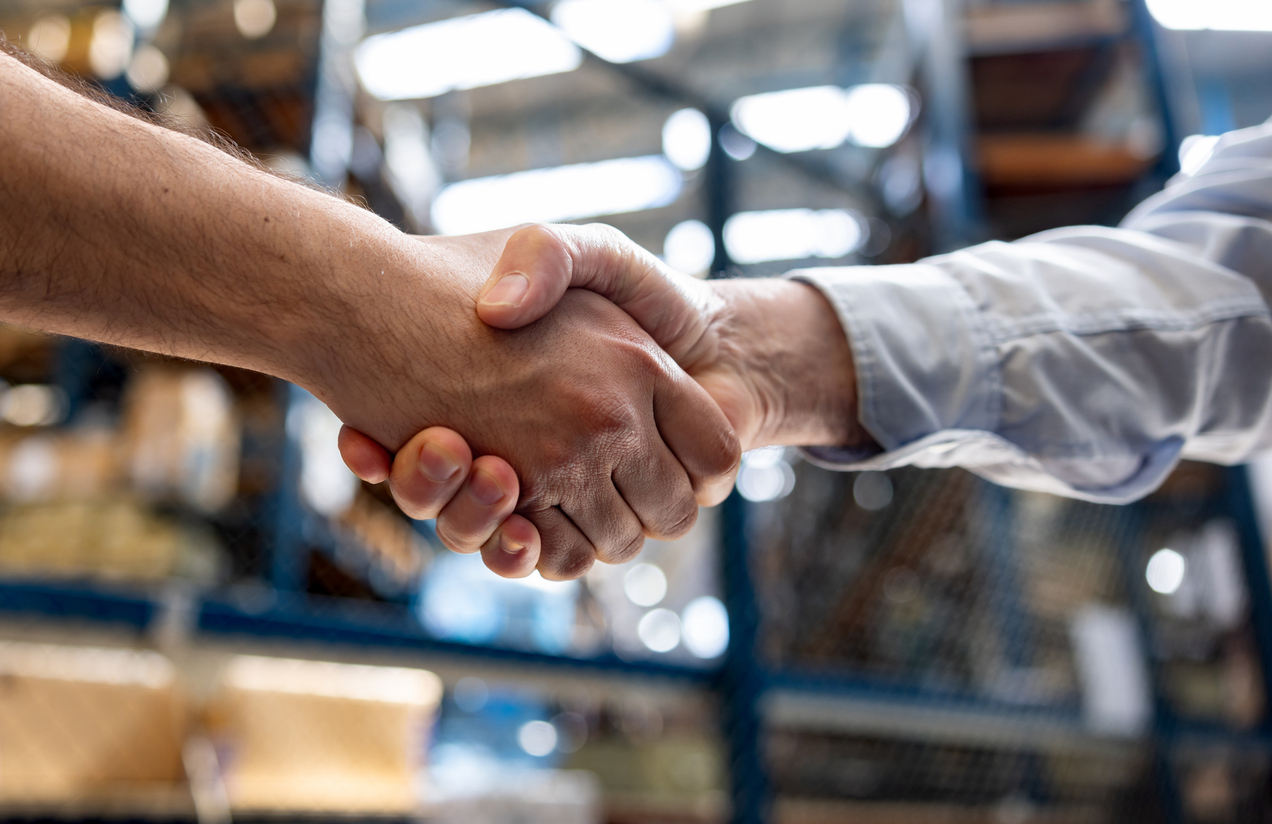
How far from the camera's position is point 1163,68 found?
268 cm

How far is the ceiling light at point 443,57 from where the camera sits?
7.00 meters

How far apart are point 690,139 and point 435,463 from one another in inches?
59.1

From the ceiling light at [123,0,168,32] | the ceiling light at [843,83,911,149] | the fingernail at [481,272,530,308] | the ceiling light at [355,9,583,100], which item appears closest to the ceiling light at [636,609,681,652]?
the ceiling light at [843,83,911,149]

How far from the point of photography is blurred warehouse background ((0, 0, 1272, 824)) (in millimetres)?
1220

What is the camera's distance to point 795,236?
83.4 inches

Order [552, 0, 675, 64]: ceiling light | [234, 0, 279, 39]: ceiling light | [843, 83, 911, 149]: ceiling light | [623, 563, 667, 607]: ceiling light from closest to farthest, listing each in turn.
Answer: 1. [234, 0, 279, 39]: ceiling light
2. [552, 0, 675, 64]: ceiling light
3. [843, 83, 911, 149]: ceiling light
4. [623, 563, 667, 607]: ceiling light

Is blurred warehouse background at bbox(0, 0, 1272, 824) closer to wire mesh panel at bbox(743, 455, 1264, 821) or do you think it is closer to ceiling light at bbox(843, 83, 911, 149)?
wire mesh panel at bbox(743, 455, 1264, 821)

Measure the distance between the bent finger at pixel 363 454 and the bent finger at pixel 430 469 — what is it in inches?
0.5

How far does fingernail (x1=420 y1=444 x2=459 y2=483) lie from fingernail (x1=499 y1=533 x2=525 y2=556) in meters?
0.10

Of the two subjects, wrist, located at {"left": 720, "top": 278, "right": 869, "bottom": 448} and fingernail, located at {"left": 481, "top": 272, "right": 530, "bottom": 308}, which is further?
wrist, located at {"left": 720, "top": 278, "right": 869, "bottom": 448}

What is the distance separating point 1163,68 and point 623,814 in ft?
10.1

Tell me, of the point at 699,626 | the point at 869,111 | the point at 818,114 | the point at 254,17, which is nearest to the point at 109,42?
the point at 254,17

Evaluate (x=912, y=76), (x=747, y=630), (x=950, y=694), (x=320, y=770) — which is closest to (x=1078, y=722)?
(x=950, y=694)

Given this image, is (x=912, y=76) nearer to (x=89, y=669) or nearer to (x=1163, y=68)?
(x=1163, y=68)
